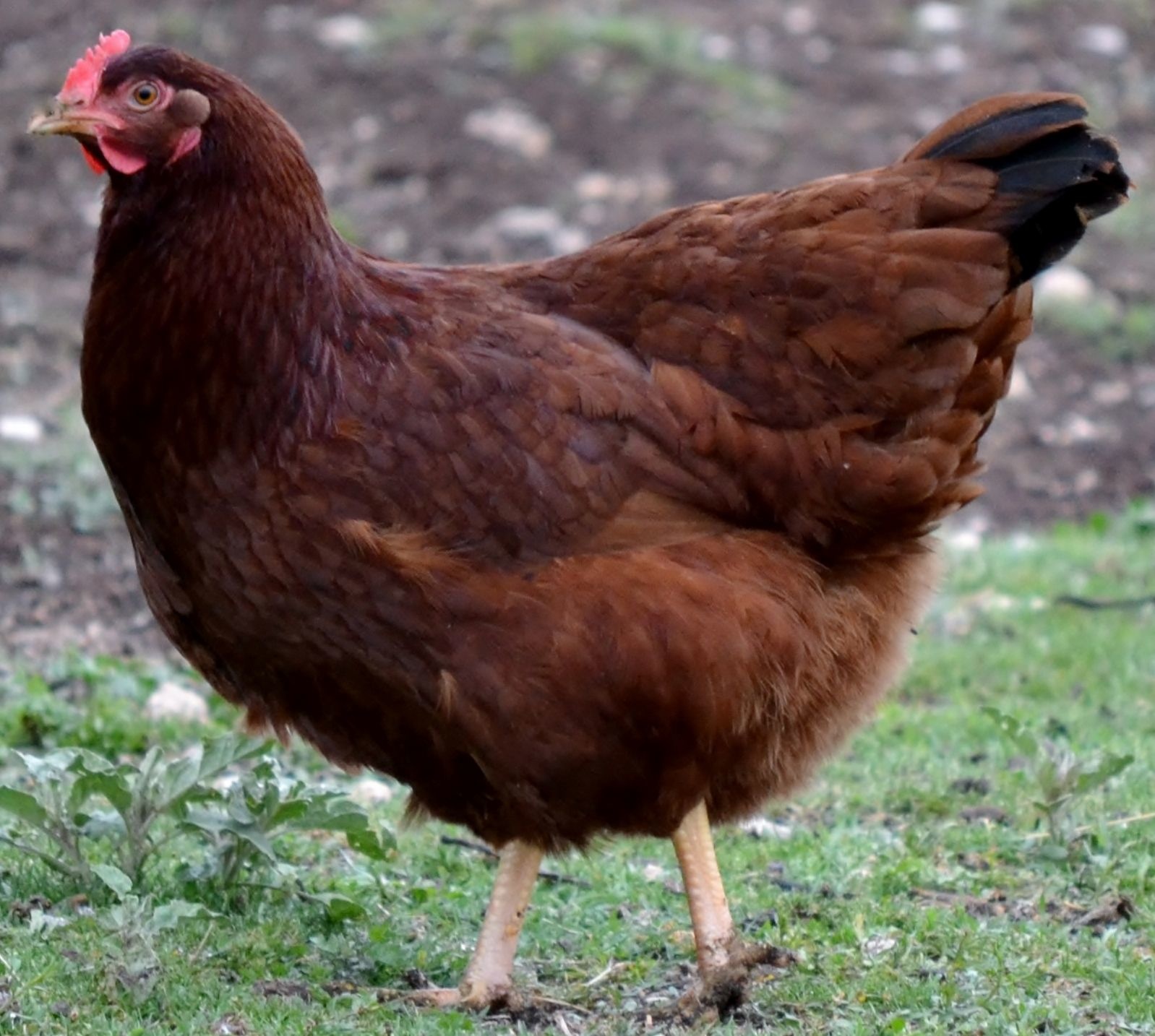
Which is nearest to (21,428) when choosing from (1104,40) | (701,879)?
(701,879)

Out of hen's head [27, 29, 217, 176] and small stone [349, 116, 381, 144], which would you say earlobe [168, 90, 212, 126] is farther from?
small stone [349, 116, 381, 144]

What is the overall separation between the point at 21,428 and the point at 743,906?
181 inches

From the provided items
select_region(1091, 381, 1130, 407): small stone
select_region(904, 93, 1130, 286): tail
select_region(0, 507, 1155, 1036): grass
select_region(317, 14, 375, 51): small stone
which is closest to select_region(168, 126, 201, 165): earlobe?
select_region(0, 507, 1155, 1036): grass

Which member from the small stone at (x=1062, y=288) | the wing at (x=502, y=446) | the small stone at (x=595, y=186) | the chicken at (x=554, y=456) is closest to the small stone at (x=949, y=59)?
the small stone at (x=1062, y=288)

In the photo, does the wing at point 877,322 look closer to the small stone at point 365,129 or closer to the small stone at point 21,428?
the small stone at point 21,428

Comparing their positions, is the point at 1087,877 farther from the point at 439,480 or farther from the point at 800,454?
the point at 439,480

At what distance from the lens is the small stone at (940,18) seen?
1232 centimetres

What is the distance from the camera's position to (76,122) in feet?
12.6

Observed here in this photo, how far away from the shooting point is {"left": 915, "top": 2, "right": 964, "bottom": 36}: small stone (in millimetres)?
12320

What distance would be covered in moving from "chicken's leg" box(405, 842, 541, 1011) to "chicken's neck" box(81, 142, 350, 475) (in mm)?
1081

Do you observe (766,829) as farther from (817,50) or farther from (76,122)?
(817,50)

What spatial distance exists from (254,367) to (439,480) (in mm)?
455

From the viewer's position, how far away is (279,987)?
3.84m

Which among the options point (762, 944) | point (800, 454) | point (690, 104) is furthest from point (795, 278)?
point (690, 104)
